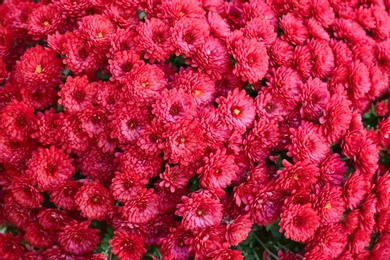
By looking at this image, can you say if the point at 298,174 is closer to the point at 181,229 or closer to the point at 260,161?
the point at 260,161

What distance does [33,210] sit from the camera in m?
1.47

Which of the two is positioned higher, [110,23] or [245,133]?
[110,23]

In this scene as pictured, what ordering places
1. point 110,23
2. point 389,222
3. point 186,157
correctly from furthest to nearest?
point 389,222
point 110,23
point 186,157

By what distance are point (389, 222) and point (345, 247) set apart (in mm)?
212

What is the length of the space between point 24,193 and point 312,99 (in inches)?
33.9

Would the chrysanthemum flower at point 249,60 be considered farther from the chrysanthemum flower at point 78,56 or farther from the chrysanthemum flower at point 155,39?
the chrysanthemum flower at point 78,56

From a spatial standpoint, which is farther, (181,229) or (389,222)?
(389,222)

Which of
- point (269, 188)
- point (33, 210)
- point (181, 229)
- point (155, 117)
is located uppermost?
point (155, 117)

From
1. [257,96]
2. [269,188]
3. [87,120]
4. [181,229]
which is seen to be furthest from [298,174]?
[87,120]

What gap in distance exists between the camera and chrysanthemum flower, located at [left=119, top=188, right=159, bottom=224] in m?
1.30

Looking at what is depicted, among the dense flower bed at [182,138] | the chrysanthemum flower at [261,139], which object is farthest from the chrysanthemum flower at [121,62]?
the chrysanthemum flower at [261,139]

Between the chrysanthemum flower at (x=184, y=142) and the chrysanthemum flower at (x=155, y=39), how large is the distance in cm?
21

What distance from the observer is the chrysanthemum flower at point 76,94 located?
135 cm

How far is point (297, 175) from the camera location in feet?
4.43
